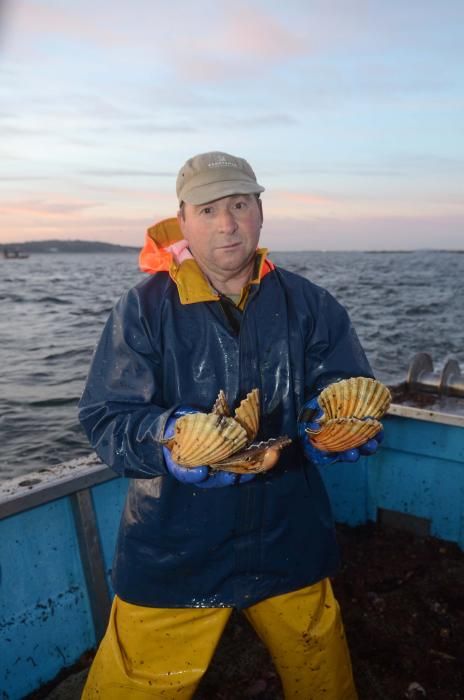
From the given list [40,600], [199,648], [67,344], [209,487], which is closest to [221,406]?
[209,487]

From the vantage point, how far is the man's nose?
2.80 meters

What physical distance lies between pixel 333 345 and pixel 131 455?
1213 millimetres

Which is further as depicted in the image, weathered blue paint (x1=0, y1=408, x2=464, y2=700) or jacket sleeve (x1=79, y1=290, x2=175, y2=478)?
weathered blue paint (x1=0, y1=408, x2=464, y2=700)

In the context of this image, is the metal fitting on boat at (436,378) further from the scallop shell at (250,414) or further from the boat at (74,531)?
the scallop shell at (250,414)

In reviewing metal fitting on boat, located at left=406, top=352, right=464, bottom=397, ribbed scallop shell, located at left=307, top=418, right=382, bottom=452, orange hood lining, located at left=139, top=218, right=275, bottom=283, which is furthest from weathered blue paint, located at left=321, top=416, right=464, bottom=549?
orange hood lining, located at left=139, top=218, right=275, bottom=283

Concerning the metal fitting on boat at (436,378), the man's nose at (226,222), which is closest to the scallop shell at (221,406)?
the man's nose at (226,222)

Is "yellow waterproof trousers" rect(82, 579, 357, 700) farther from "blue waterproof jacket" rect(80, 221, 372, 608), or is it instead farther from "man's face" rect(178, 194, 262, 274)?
"man's face" rect(178, 194, 262, 274)

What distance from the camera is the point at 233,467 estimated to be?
8.37 ft

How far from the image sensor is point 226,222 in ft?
9.18

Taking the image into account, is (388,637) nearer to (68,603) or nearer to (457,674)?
(457,674)

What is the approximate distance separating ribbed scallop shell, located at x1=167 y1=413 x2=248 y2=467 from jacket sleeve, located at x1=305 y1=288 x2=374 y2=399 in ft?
2.50

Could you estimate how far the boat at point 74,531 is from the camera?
3.56 m

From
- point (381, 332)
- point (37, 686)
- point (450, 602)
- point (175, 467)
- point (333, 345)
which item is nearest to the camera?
point (175, 467)

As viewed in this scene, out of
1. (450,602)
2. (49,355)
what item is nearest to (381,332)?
(49,355)
